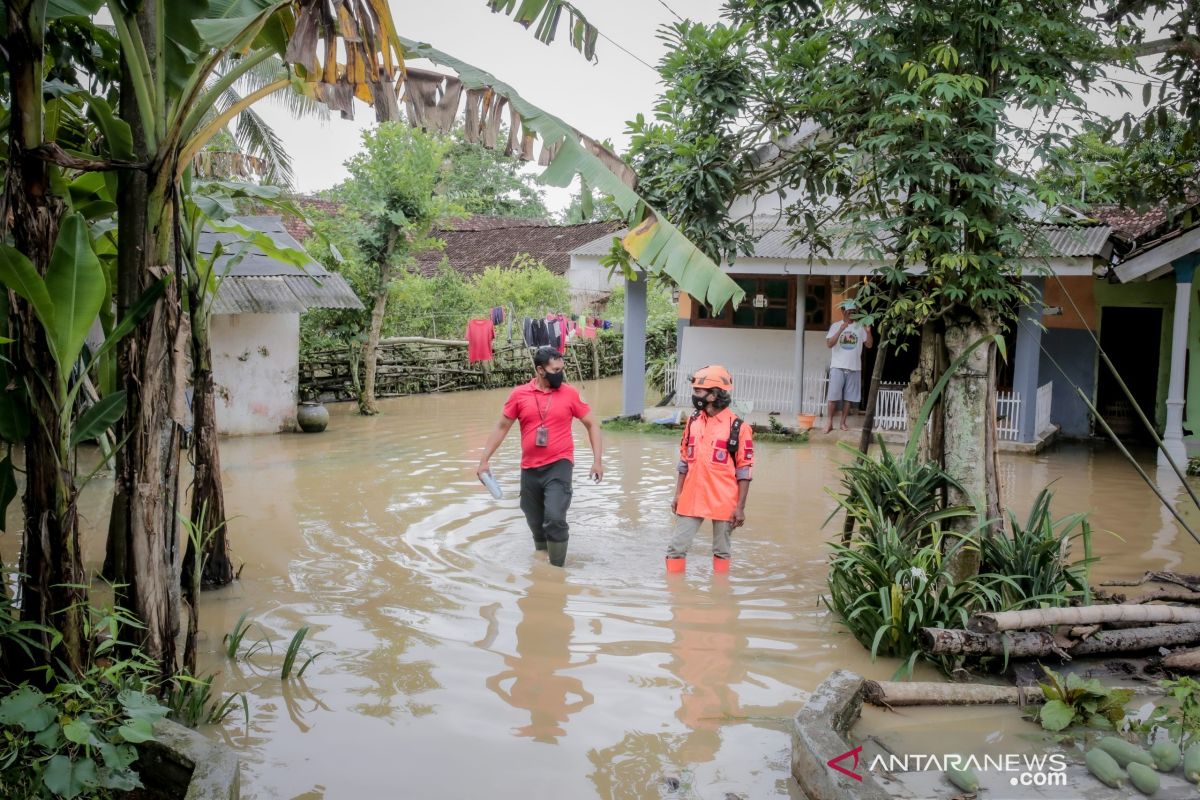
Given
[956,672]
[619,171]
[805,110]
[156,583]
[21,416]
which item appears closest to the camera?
[21,416]

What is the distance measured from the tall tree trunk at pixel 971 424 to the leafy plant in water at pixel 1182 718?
2101 mm

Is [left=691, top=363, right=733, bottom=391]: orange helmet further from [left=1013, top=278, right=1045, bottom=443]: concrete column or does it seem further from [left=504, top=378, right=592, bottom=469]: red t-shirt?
[left=1013, top=278, right=1045, bottom=443]: concrete column

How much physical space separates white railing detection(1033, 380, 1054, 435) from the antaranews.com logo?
12.3 metres

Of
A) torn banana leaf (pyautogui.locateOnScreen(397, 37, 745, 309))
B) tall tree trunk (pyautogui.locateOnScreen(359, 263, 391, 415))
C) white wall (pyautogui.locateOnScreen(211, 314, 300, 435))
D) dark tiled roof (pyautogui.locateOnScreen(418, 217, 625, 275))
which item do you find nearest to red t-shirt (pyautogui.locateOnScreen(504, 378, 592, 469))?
torn banana leaf (pyautogui.locateOnScreen(397, 37, 745, 309))

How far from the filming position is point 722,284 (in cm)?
590

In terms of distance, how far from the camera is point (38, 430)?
435 cm

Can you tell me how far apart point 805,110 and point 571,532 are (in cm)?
460

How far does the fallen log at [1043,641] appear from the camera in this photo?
564 cm

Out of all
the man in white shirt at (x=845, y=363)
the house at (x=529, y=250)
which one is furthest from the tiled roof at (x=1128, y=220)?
the house at (x=529, y=250)

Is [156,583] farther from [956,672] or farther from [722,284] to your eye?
[956,672]

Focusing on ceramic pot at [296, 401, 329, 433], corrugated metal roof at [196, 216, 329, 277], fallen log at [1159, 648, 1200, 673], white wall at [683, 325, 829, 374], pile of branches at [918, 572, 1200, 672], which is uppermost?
corrugated metal roof at [196, 216, 329, 277]

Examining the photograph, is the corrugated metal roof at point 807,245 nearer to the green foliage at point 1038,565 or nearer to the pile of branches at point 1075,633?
the green foliage at point 1038,565

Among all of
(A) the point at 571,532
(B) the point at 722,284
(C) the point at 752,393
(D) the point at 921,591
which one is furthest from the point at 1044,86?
(C) the point at 752,393

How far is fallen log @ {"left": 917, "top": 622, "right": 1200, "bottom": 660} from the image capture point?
222 inches
